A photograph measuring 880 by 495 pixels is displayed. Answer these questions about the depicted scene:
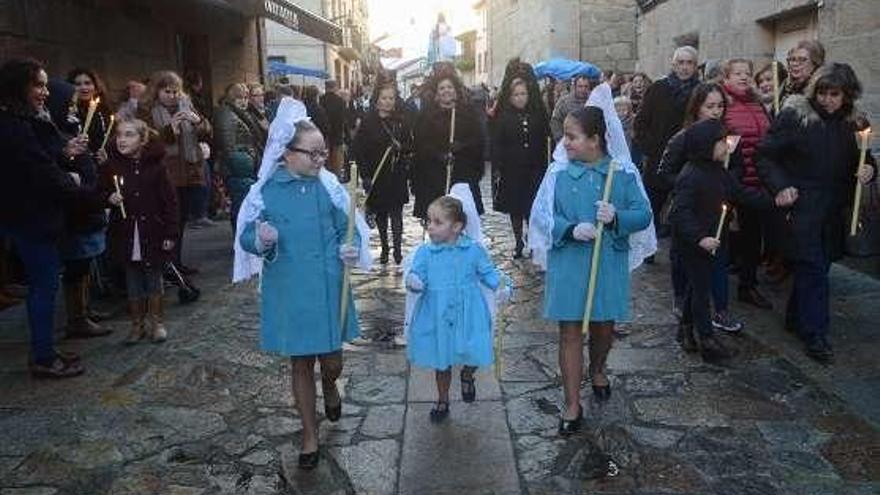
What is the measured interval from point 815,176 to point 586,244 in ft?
6.58

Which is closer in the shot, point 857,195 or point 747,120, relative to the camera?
point 857,195

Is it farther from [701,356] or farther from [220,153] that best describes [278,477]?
[220,153]

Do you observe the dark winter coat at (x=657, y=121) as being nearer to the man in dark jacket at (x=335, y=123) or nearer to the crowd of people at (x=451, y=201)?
the crowd of people at (x=451, y=201)

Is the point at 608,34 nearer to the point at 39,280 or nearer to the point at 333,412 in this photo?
the point at 39,280

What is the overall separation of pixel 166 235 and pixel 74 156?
0.80 metres

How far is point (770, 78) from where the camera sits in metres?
7.20

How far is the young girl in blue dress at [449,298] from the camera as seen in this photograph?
4008mm

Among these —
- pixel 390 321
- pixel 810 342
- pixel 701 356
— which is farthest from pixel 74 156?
pixel 810 342

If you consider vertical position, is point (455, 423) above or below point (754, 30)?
below

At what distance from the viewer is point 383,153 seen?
7.81 meters

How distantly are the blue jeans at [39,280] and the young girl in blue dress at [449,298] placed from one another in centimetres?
240

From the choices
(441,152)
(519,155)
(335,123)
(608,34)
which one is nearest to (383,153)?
(441,152)

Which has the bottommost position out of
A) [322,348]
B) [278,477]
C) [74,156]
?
[278,477]

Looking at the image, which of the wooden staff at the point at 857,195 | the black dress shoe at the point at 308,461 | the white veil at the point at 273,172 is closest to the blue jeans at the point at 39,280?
the white veil at the point at 273,172
